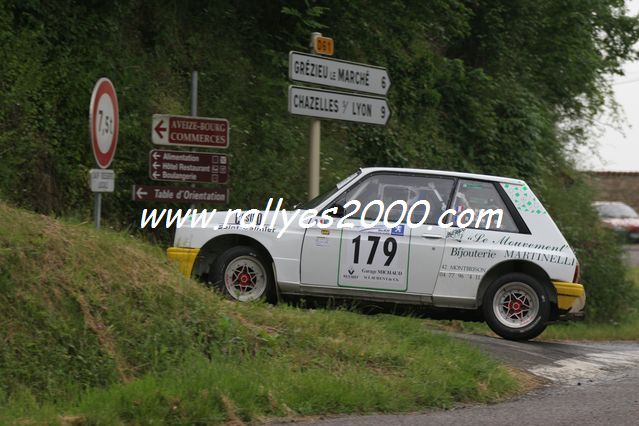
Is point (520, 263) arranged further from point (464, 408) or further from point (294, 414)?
point (294, 414)

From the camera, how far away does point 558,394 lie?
8.49 meters

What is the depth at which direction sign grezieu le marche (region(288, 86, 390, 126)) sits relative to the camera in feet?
41.8

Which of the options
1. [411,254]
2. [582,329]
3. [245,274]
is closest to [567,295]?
[411,254]

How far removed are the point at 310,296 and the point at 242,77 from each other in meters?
7.84

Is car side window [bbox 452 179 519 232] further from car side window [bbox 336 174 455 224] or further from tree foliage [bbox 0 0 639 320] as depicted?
tree foliage [bbox 0 0 639 320]

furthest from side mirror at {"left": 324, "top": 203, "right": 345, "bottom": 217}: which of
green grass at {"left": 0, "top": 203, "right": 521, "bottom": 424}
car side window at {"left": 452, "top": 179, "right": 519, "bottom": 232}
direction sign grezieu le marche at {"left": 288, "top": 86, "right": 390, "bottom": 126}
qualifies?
green grass at {"left": 0, "top": 203, "right": 521, "bottom": 424}

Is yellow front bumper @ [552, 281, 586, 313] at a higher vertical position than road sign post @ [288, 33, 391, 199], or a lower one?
lower

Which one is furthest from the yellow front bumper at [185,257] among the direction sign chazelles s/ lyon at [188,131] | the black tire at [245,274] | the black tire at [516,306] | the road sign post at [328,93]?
the black tire at [516,306]

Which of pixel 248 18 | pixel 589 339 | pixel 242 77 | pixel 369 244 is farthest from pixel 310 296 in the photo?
pixel 248 18

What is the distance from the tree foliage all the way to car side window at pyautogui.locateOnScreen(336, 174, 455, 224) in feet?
15.1

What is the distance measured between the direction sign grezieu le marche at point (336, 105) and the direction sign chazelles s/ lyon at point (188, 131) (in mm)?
1660

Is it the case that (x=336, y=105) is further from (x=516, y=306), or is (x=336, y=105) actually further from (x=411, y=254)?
(x=516, y=306)

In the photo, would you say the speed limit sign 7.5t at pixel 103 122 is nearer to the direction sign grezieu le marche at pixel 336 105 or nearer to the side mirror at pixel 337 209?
the side mirror at pixel 337 209

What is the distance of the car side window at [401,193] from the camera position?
36.9 ft
